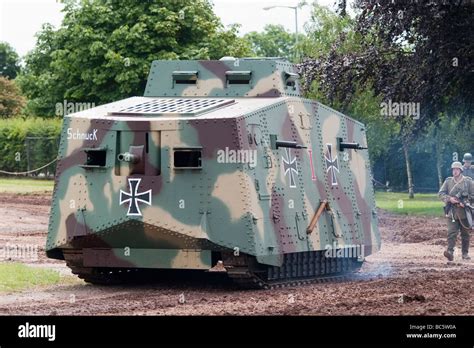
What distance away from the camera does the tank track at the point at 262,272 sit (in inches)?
690

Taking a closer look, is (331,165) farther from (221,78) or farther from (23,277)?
(23,277)

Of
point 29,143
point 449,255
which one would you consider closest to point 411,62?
point 449,255

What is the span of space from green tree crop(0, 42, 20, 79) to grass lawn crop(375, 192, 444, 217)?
781 inches

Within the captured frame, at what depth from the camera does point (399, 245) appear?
90.3 ft

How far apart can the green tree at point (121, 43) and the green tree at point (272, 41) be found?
5241cm

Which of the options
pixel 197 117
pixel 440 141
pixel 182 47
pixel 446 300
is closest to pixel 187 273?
pixel 197 117

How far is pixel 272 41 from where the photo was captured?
9100cm

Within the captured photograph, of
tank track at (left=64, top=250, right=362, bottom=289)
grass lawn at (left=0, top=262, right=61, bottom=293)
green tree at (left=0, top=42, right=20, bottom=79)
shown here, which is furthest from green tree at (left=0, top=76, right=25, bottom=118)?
tank track at (left=64, top=250, right=362, bottom=289)

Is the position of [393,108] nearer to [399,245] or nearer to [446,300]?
[399,245]

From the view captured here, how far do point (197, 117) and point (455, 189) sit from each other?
26.4 feet

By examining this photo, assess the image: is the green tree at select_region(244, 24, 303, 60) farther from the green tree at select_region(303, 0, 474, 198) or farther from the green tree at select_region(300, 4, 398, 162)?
the green tree at select_region(303, 0, 474, 198)

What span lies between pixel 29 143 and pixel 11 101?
10484 mm

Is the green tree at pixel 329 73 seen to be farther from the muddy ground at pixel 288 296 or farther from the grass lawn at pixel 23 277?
the grass lawn at pixel 23 277

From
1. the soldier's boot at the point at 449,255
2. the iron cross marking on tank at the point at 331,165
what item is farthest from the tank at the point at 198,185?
the soldier's boot at the point at 449,255
